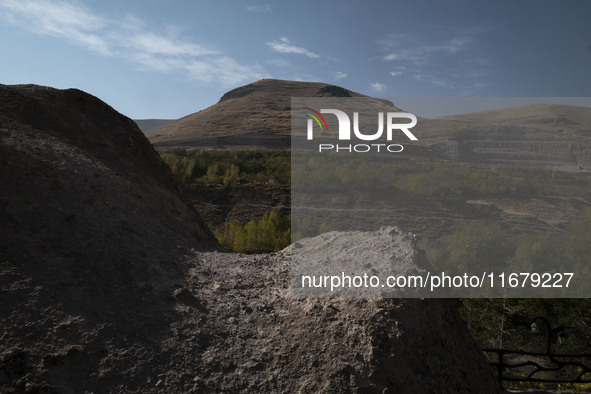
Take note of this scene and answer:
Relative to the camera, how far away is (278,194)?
26.0 meters

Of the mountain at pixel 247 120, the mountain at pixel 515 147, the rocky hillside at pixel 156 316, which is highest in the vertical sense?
the mountain at pixel 247 120

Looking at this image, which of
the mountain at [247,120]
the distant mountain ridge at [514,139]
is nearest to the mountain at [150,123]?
the mountain at [247,120]

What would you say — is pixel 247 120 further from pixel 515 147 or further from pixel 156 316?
pixel 156 316

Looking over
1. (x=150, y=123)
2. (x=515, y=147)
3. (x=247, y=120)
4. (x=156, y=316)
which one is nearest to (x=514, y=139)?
(x=515, y=147)

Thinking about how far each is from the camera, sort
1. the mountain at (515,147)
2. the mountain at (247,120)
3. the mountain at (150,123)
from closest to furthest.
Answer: the mountain at (515,147) < the mountain at (247,120) < the mountain at (150,123)

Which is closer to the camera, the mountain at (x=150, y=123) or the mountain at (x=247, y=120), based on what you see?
the mountain at (x=247, y=120)

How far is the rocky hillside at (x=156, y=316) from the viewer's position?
2070 mm

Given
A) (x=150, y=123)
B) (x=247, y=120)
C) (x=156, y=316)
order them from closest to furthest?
(x=156, y=316)
(x=247, y=120)
(x=150, y=123)

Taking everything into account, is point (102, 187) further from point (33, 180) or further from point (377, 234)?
point (377, 234)

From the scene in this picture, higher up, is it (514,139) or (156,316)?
(514,139)

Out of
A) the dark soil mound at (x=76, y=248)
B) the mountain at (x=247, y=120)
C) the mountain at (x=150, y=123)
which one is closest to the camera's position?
the dark soil mound at (x=76, y=248)

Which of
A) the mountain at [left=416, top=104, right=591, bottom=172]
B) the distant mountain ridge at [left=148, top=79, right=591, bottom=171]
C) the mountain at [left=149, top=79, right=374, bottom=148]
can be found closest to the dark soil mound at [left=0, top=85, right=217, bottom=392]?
the distant mountain ridge at [left=148, top=79, right=591, bottom=171]

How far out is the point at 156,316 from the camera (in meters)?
2.36

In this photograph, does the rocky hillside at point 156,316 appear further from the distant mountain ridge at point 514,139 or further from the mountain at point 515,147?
the mountain at point 515,147
